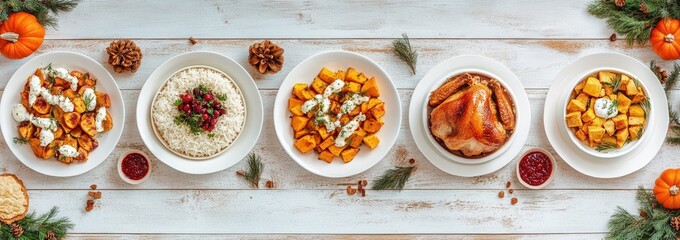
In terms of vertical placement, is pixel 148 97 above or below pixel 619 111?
above

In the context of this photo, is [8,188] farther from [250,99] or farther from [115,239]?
[250,99]

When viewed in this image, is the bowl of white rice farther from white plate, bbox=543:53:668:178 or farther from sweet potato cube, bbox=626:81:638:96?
sweet potato cube, bbox=626:81:638:96

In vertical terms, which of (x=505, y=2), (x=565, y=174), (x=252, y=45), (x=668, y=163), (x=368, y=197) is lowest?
(x=668, y=163)

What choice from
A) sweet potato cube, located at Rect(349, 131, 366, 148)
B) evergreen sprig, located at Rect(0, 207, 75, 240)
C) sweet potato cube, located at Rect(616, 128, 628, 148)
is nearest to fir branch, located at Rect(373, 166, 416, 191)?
sweet potato cube, located at Rect(349, 131, 366, 148)

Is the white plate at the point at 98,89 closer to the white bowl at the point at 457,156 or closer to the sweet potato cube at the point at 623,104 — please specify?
the white bowl at the point at 457,156

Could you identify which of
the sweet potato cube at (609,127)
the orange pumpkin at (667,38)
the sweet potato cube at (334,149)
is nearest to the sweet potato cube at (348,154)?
the sweet potato cube at (334,149)

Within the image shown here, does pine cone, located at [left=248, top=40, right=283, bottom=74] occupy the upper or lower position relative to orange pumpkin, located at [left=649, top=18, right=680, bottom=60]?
upper

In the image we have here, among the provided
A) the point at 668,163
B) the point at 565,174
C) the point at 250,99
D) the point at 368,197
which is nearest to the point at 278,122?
the point at 250,99
